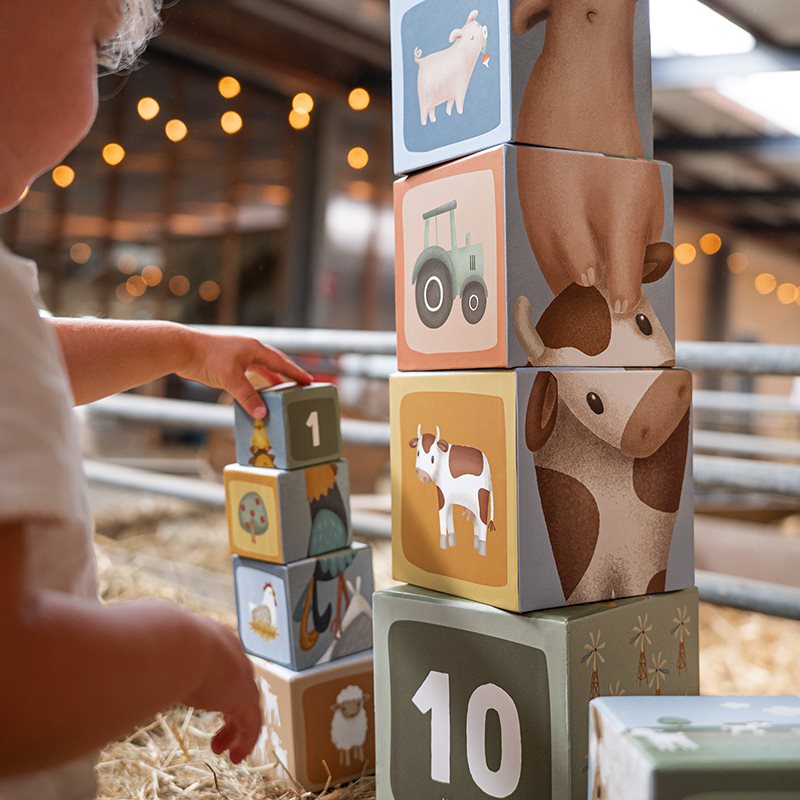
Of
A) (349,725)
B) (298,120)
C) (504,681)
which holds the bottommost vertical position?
(349,725)

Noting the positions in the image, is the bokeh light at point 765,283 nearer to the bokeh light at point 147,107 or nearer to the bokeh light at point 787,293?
the bokeh light at point 787,293

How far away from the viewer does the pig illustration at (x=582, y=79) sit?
31.5 inches

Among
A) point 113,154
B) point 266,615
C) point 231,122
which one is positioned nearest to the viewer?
point 266,615

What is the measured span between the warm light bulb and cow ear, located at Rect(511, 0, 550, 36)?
399cm

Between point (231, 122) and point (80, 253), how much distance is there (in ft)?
3.57

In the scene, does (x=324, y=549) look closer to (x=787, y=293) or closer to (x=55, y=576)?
(x=55, y=576)

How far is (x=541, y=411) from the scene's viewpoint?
2.57 ft

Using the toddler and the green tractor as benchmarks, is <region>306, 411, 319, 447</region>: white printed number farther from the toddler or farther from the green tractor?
the toddler

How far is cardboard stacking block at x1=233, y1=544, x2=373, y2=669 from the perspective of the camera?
3.14 ft

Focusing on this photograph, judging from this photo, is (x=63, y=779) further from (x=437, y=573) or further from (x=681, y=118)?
(x=681, y=118)

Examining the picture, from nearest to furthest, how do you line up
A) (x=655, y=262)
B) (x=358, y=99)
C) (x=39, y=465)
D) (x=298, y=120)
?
1. (x=39, y=465)
2. (x=655, y=262)
3. (x=358, y=99)
4. (x=298, y=120)

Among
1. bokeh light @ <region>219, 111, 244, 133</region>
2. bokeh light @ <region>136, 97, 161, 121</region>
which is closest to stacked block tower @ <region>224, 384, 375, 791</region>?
bokeh light @ <region>136, 97, 161, 121</region>

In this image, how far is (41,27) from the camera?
56 cm

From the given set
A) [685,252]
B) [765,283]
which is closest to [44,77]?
[685,252]
